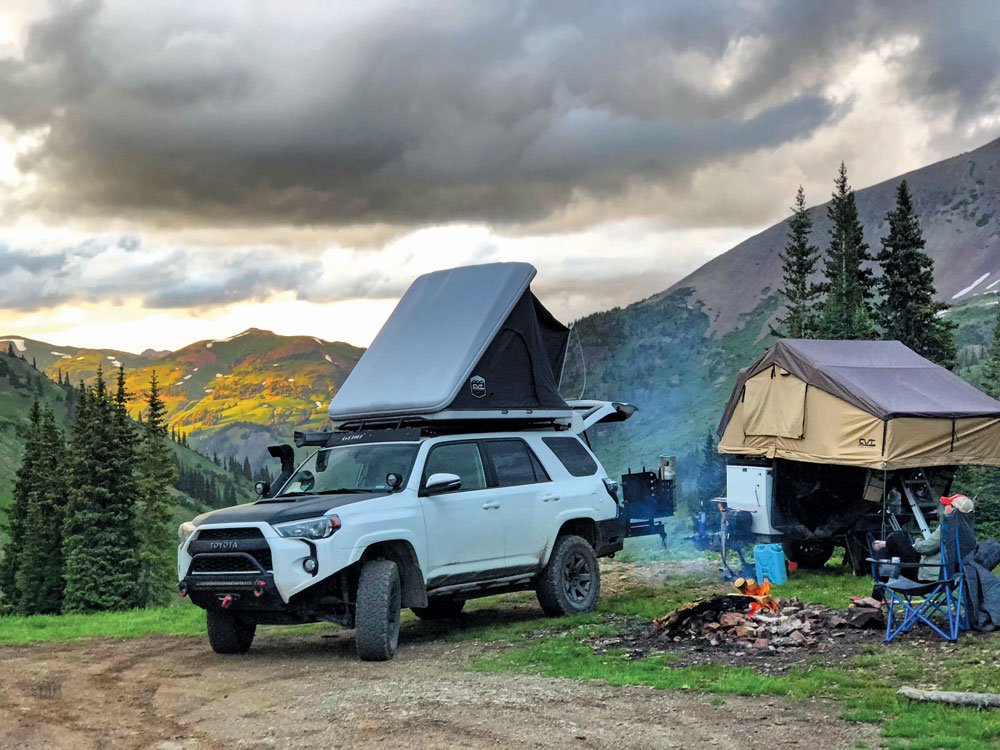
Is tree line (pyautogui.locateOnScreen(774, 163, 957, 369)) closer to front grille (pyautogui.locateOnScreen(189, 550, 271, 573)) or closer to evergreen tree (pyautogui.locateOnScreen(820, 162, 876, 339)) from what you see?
evergreen tree (pyautogui.locateOnScreen(820, 162, 876, 339))

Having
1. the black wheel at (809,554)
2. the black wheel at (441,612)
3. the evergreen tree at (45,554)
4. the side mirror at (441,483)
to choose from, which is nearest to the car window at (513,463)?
the side mirror at (441,483)

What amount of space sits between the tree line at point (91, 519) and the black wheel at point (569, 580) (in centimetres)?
3579

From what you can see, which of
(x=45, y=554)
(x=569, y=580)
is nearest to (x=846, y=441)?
(x=569, y=580)

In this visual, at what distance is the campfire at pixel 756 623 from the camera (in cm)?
1028

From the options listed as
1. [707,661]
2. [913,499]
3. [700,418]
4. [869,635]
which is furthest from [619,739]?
[700,418]

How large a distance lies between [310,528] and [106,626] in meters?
5.95

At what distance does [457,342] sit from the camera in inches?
478

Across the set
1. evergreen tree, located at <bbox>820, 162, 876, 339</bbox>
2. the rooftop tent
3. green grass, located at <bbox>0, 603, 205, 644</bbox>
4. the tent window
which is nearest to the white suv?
the rooftop tent

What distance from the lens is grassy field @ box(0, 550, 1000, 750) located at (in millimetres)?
7336

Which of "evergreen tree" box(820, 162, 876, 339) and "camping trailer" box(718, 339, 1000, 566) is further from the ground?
"evergreen tree" box(820, 162, 876, 339)

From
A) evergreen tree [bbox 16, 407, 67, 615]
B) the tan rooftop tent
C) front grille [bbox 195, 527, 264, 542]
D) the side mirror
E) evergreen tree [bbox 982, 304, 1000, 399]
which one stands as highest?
evergreen tree [bbox 982, 304, 1000, 399]

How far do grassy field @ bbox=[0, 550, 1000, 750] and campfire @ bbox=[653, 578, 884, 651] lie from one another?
1.41 ft

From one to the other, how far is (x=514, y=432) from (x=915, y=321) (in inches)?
1413

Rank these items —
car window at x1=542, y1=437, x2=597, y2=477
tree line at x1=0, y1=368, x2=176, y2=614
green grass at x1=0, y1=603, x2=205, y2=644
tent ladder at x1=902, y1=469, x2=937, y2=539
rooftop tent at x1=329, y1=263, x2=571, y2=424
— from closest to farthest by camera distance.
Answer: rooftop tent at x1=329, y1=263, x2=571, y2=424, car window at x1=542, y1=437, x2=597, y2=477, green grass at x1=0, y1=603, x2=205, y2=644, tent ladder at x1=902, y1=469, x2=937, y2=539, tree line at x1=0, y1=368, x2=176, y2=614
